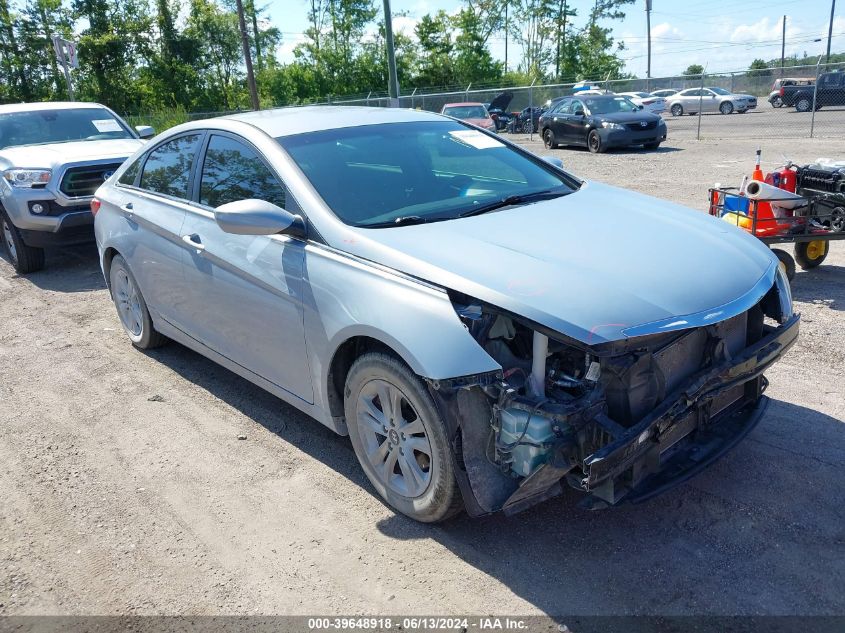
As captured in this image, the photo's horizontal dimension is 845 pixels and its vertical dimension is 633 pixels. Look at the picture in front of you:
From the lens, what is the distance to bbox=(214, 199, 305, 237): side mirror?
Answer: 135 inches

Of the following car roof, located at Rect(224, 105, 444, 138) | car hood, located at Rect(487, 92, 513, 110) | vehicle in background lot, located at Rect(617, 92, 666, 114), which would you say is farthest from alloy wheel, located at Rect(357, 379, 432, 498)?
vehicle in background lot, located at Rect(617, 92, 666, 114)

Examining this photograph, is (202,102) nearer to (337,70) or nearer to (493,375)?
(337,70)

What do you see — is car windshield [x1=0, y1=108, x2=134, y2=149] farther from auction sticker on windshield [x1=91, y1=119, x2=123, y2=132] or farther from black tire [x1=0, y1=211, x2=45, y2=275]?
black tire [x1=0, y1=211, x2=45, y2=275]

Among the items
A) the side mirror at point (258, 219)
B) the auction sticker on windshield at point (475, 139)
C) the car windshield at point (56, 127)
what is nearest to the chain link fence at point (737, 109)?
the car windshield at point (56, 127)

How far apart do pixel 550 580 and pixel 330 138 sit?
2.56 m

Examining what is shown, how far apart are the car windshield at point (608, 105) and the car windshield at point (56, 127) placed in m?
13.2

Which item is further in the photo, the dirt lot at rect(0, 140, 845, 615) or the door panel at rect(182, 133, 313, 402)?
the door panel at rect(182, 133, 313, 402)

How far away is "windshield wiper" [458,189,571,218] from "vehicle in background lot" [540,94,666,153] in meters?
15.4

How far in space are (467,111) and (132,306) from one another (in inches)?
782

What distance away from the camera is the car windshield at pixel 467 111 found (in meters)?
23.5

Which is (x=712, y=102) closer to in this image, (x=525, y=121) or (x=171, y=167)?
(x=525, y=121)

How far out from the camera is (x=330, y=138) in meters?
4.05

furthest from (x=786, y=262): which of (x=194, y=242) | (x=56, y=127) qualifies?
(x=56, y=127)

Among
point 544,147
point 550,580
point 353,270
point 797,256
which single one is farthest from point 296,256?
point 544,147
